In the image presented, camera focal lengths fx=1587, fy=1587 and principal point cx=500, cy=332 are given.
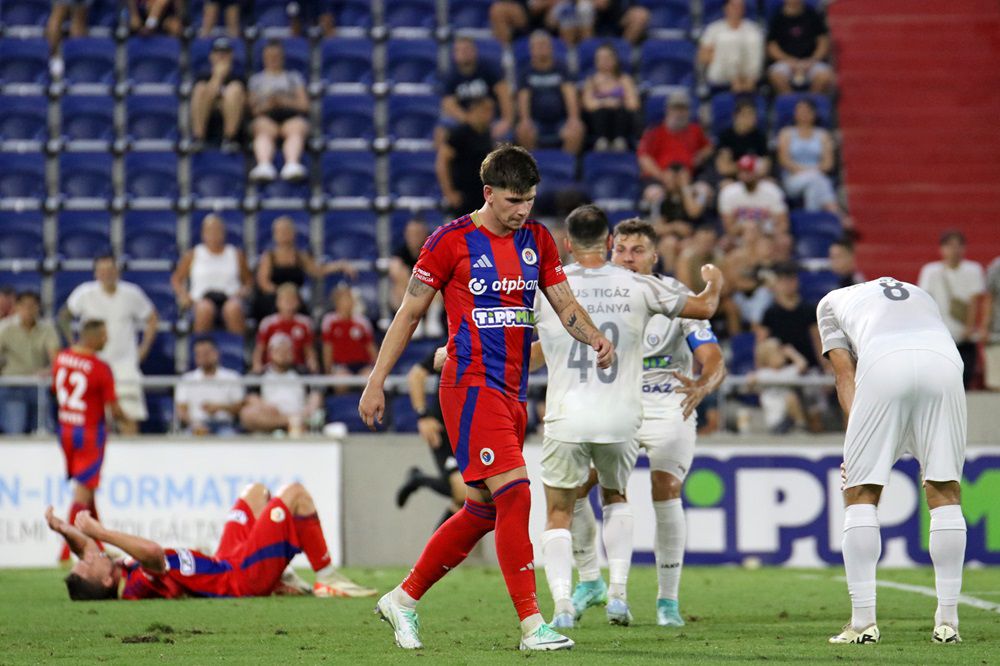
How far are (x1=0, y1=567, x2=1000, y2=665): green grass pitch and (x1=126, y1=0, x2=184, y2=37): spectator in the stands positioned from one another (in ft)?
31.2

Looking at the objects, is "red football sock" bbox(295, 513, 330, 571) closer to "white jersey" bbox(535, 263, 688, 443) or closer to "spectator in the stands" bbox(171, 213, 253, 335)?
"white jersey" bbox(535, 263, 688, 443)

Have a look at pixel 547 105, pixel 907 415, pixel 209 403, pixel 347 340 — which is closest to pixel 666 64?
pixel 547 105

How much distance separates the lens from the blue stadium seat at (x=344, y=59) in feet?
65.3

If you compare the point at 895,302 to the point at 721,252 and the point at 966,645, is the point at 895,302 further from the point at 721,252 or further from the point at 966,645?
the point at 721,252

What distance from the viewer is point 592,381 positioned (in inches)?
331

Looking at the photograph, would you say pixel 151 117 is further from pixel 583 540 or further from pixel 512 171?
pixel 512 171

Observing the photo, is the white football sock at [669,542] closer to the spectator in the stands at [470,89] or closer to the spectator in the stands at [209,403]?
the spectator in the stands at [209,403]

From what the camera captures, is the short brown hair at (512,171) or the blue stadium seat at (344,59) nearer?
the short brown hair at (512,171)

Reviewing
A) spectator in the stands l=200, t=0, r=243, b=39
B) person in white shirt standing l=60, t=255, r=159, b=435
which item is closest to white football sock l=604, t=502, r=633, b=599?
person in white shirt standing l=60, t=255, r=159, b=435

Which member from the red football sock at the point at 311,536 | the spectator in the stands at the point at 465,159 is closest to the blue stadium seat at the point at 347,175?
the spectator in the stands at the point at 465,159

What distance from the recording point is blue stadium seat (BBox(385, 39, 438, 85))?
19906 mm

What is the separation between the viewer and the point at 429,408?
542 inches

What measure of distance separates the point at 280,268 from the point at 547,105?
415 cm

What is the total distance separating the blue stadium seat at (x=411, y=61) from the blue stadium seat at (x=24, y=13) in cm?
462
